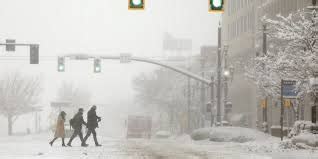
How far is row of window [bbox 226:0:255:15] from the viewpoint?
3593 inches

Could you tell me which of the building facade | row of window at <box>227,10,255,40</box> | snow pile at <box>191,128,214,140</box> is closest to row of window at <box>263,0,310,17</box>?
the building facade

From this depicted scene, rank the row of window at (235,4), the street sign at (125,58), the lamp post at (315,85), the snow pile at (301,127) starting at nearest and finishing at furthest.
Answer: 1. the lamp post at (315,85)
2. the snow pile at (301,127)
3. the street sign at (125,58)
4. the row of window at (235,4)

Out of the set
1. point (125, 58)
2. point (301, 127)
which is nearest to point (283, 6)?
point (125, 58)

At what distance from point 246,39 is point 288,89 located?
193 ft

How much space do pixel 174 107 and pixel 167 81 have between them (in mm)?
14370

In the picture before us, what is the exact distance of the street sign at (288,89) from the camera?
3159cm

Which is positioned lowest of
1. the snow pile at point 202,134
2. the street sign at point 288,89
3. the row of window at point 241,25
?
the snow pile at point 202,134

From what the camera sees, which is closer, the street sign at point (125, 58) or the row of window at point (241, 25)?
the street sign at point (125, 58)

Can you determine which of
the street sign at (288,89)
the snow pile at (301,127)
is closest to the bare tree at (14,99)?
the snow pile at (301,127)

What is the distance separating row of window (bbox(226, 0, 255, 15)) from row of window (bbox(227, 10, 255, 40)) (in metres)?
1.36

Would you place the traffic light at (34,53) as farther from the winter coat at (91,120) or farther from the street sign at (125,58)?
the winter coat at (91,120)

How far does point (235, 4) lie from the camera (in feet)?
321

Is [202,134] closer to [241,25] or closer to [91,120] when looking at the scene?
[91,120]

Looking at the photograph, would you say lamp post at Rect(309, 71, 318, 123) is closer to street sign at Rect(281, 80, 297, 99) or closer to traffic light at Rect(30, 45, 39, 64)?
street sign at Rect(281, 80, 297, 99)
